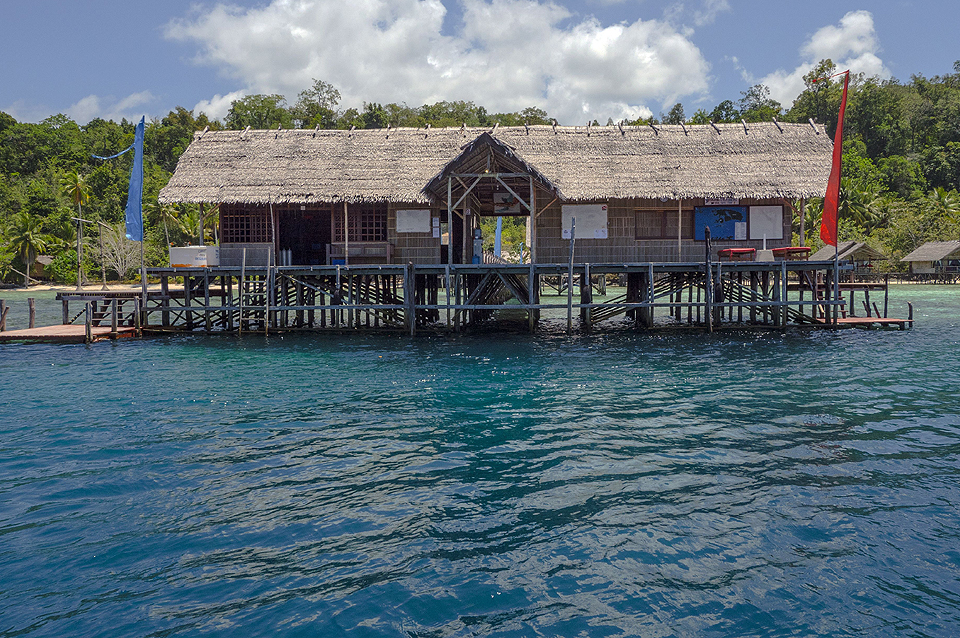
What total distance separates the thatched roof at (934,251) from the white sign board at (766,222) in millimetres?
36519

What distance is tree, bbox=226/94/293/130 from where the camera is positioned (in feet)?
210

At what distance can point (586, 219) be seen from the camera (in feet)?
71.2

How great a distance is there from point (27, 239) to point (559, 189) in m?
48.2

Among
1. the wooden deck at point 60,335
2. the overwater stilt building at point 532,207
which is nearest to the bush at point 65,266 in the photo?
the wooden deck at point 60,335

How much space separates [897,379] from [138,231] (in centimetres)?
2105

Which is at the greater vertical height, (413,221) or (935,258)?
(413,221)

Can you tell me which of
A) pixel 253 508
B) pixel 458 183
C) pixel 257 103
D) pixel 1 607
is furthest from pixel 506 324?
pixel 257 103

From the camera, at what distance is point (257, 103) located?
6538 cm

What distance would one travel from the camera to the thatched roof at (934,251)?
49.6 meters

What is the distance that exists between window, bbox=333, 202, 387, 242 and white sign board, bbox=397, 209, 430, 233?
0.65 m

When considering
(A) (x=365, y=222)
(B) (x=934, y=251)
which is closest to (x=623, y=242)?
(A) (x=365, y=222)

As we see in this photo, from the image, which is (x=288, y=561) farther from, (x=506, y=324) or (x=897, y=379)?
(x=506, y=324)

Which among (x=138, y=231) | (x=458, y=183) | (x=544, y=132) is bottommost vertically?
(x=138, y=231)

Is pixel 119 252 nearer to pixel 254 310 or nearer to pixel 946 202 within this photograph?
pixel 254 310
